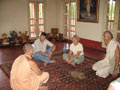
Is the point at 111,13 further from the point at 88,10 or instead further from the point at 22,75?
the point at 22,75

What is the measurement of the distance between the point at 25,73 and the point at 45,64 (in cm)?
224

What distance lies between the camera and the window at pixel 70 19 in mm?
7782

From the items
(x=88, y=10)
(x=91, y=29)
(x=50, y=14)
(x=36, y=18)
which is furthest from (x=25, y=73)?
(x=50, y=14)

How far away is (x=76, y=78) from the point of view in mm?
3623

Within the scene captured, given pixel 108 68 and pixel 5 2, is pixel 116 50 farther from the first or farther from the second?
pixel 5 2

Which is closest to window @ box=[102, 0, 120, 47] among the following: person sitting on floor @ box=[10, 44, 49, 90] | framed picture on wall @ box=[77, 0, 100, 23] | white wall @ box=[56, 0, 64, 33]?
framed picture on wall @ box=[77, 0, 100, 23]

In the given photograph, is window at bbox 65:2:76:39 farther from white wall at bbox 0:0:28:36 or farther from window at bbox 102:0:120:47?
white wall at bbox 0:0:28:36


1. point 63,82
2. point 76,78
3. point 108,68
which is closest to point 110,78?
point 108,68

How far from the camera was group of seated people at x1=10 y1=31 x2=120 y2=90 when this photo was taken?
2.23 m

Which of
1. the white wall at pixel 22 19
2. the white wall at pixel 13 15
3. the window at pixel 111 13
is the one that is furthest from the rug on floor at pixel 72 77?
the white wall at pixel 13 15

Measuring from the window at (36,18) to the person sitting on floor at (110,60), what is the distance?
521 centimetres

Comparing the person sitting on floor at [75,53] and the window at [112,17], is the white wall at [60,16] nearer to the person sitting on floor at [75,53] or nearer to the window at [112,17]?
the window at [112,17]

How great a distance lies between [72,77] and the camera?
3672mm

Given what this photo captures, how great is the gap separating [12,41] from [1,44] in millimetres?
523
